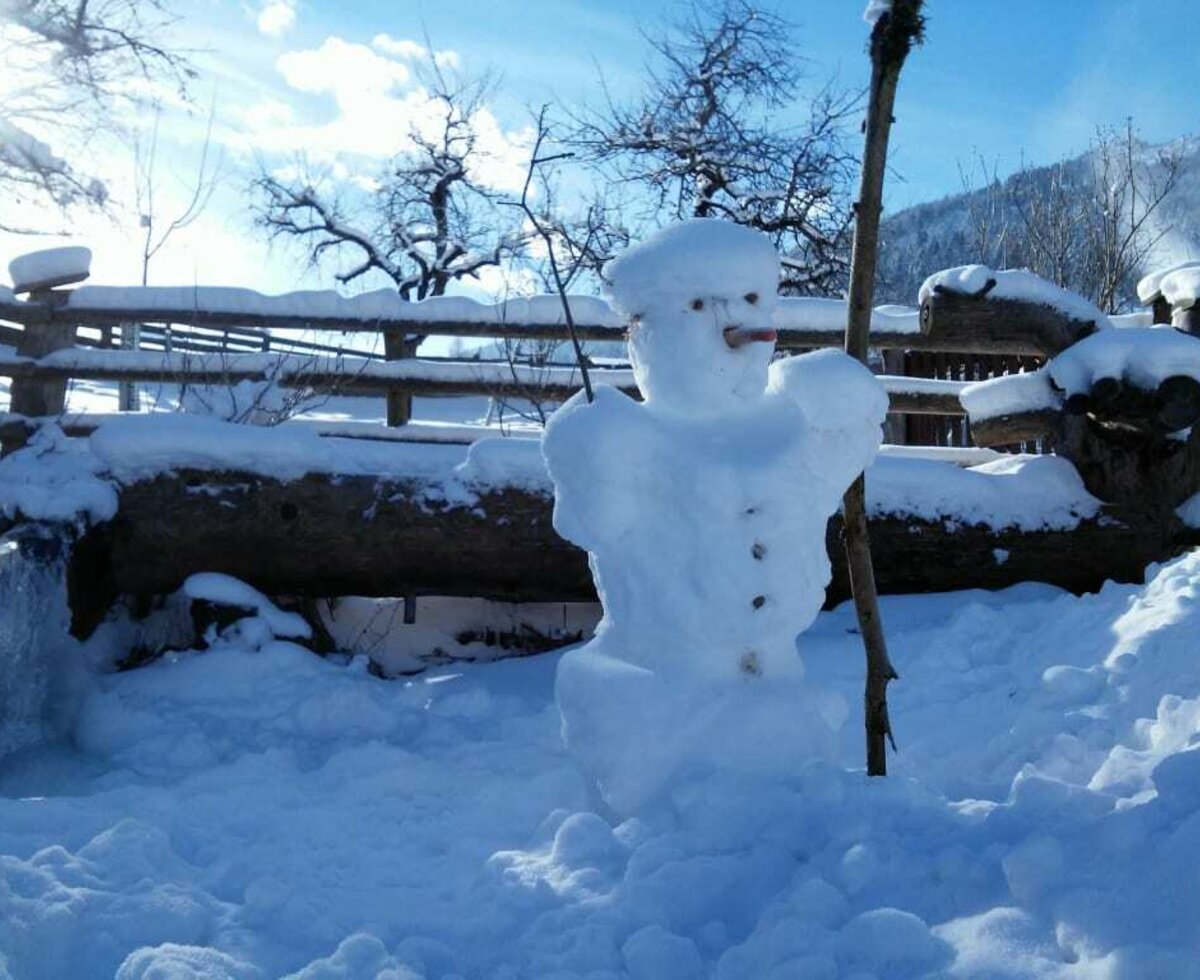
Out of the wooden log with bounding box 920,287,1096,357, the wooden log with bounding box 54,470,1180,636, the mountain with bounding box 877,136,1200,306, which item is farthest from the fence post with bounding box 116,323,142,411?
the mountain with bounding box 877,136,1200,306

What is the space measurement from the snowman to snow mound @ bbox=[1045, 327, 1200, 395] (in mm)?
2729

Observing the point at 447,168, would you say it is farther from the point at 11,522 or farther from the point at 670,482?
the point at 670,482

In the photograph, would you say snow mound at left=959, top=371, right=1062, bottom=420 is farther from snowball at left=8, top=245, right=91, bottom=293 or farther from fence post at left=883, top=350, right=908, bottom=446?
snowball at left=8, top=245, right=91, bottom=293

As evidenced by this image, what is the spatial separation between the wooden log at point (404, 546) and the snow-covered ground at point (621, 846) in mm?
850

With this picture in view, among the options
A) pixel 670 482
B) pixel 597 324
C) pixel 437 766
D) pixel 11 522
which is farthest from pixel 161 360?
pixel 670 482

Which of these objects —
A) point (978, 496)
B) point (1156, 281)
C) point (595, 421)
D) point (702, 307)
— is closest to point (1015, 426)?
point (978, 496)

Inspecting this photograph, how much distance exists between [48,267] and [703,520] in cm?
524

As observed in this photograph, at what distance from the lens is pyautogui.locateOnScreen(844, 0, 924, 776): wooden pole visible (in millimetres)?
2619

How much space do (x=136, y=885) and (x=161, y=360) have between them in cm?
466

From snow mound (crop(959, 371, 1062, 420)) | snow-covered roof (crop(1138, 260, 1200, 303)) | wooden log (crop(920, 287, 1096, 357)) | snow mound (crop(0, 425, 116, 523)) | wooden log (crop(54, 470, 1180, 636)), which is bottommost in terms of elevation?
wooden log (crop(54, 470, 1180, 636))

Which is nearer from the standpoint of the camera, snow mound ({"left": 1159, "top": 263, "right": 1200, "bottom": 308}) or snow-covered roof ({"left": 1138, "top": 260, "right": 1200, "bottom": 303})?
snow mound ({"left": 1159, "top": 263, "right": 1200, "bottom": 308})

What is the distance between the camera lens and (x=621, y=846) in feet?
7.59

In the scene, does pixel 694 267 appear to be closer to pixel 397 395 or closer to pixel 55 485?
pixel 55 485

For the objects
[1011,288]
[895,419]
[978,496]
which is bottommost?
[978,496]
